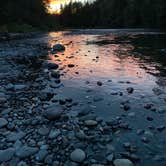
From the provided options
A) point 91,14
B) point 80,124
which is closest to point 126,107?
point 80,124

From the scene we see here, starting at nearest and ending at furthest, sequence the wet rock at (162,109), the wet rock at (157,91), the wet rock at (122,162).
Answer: the wet rock at (122,162)
the wet rock at (162,109)
the wet rock at (157,91)

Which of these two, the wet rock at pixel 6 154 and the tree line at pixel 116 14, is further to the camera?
the tree line at pixel 116 14

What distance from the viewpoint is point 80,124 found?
7883 mm

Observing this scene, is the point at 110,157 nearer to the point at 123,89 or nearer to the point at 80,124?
the point at 80,124

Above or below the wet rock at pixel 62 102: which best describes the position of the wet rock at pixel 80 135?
above

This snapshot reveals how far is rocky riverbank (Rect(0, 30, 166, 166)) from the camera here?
621 centimetres

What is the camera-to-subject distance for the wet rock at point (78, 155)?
6078mm

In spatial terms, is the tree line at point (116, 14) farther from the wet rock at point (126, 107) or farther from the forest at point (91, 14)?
the wet rock at point (126, 107)

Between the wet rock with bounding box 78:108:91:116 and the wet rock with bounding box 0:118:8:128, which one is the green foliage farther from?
the wet rock with bounding box 0:118:8:128

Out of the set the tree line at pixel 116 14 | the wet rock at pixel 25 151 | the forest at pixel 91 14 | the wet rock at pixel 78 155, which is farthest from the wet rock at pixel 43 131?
the tree line at pixel 116 14

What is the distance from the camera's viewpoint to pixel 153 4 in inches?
3115

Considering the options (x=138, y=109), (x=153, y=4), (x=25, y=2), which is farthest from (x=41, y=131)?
(x=153, y=4)

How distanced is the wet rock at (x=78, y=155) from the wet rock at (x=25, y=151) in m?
0.81

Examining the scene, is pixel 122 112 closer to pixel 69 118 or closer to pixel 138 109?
pixel 138 109
